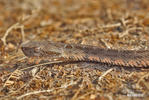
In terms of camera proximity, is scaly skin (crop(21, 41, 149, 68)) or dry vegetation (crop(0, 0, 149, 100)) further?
scaly skin (crop(21, 41, 149, 68))

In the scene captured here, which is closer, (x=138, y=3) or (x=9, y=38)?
(x=9, y=38)

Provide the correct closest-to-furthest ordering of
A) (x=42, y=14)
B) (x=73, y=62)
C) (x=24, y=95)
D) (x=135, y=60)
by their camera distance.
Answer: (x=24, y=95) < (x=135, y=60) < (x=73, y=62) < (x=42, y=14)

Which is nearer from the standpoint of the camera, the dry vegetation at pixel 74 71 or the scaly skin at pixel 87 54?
the dry vegetation at pixel 74 71

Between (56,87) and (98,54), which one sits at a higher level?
(98,54)

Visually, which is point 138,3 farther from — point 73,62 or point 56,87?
point 56,87

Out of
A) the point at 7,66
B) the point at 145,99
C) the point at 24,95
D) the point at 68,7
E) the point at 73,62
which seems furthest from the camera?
the point at 68,7

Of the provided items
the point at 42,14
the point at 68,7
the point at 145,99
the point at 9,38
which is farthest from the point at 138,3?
the point at 145,99

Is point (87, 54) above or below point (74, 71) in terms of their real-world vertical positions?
above

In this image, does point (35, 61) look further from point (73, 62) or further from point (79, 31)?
point (79, 31)

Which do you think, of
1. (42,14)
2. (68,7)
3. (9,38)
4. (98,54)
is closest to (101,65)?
(98,54)
